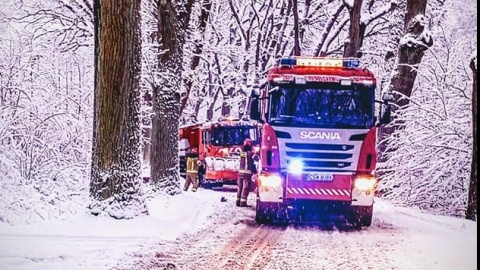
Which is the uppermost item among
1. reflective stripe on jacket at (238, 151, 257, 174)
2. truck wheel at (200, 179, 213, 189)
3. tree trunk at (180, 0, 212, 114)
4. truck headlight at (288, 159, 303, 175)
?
tree trunk at (180, 0, 212, 114)

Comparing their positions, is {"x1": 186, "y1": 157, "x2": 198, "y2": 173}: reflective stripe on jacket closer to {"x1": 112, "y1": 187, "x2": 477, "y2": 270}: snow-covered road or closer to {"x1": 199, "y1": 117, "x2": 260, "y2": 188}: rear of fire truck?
{"x1": 199, "y1": 117, "x2": 260, "y2": 188}: rear of fire truck

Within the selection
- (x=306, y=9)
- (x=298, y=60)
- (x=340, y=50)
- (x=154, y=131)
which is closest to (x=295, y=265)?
(x=298, y=60)

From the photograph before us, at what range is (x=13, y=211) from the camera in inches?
161

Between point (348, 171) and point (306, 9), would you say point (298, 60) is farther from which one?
point (306, 9)

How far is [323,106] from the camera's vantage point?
557 cm

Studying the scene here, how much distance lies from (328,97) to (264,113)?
1.84ft

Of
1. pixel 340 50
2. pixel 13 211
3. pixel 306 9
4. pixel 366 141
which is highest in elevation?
pixel 306 9

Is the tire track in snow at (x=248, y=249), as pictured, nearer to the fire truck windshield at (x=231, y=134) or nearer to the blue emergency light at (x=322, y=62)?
the blue emergency light at (x=322, y=62)

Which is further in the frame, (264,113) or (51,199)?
(264,113)

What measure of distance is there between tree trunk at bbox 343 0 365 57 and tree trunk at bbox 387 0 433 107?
245 cm

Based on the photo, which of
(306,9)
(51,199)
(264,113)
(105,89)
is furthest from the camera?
(306,9)

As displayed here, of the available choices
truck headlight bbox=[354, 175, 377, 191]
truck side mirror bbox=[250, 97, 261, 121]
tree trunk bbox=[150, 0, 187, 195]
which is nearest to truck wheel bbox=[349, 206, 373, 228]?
truck headlight bbox=[354, 175, 377, 191]

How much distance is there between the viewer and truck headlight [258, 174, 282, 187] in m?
5.52

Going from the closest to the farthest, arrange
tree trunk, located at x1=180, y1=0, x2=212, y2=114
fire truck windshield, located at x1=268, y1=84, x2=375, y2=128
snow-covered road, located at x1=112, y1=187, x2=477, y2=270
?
snow-covered road, located at x1=112, y1=187, x2=477, y2=270, fire truck windshield, located at x1=268, y1=84, x2=375, y2=128, tree trunk, located at x1=180, y1=0, x2=212, y2=114
